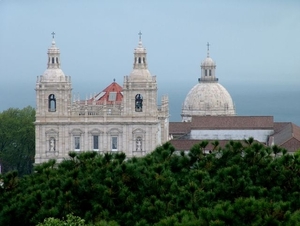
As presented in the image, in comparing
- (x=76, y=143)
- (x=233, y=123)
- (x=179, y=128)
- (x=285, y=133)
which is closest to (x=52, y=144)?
(x=76, y=143)

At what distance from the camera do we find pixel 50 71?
88625mm

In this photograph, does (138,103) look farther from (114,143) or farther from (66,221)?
(66,221)

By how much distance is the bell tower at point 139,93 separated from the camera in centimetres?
8738

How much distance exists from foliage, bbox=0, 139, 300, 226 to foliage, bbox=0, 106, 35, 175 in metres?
44.3

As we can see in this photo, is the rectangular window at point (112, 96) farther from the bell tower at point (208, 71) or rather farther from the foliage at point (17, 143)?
the bell tower at point (208, 71)

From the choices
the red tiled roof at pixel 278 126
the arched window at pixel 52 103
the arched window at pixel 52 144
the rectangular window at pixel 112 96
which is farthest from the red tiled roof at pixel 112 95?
the red tiled roof at pixel 278 126

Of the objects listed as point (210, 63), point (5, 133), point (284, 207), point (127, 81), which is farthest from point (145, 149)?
point (284, 207)

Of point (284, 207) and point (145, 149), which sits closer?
point (284, 207)

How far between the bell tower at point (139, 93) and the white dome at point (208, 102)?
33.5 meters

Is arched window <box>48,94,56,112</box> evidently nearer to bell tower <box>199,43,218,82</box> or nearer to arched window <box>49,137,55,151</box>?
arched window <box>49,137,55,151</box>

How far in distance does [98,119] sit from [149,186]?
153 ft

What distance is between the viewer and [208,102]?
403 ft

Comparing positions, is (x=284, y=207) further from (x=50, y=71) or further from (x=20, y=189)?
(x=50, y=71)

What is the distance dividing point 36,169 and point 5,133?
156 ft
